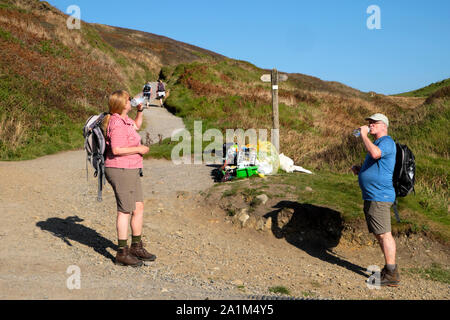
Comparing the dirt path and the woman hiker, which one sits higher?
the woman hiker

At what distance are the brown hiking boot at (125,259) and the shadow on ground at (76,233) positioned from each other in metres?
0.35

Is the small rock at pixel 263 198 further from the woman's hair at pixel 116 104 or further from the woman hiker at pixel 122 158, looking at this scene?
the woman's hair at pixel 116 104

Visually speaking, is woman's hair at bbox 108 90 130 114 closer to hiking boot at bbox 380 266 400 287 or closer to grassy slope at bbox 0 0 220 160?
hiking boot at bbox 380 266 400 287

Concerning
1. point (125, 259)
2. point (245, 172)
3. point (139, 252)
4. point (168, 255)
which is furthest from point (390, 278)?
point (245, 172)

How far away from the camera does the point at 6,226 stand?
6074 millimetres

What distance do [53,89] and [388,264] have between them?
17472mm

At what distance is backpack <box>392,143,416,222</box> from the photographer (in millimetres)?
4703

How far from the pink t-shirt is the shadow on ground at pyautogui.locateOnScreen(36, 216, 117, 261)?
130 centimetres

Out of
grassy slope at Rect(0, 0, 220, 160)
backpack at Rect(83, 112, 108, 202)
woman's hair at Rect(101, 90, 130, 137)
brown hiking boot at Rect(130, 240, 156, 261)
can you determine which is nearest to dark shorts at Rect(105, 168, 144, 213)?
backpack at Rect(83, 112, 108, 202)

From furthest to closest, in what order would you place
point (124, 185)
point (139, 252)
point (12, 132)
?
point (12, 132)
point (139, 252)
point (124, 185)

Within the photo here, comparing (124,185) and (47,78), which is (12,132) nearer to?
(47,78)

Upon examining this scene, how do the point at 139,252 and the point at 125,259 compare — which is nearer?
the point at 125,259

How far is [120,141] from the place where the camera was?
14.6ft

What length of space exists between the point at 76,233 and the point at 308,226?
3.66m
